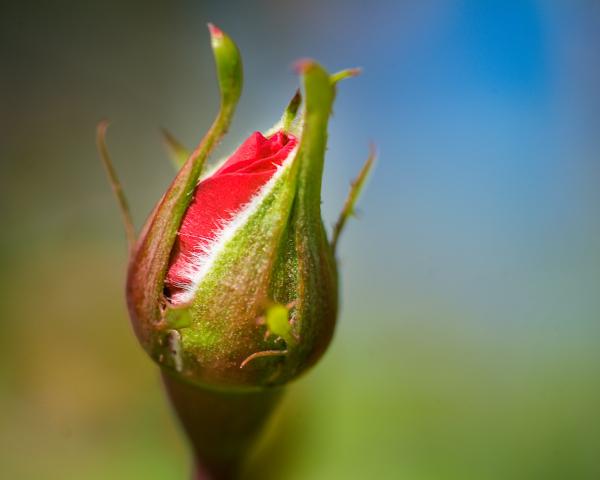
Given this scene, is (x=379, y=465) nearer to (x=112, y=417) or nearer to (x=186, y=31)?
(x=112, y=417)

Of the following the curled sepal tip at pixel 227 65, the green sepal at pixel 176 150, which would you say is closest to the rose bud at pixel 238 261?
the curled sepal tip at pixel 227 65

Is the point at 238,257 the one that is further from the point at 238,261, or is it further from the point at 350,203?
the point at 350,203

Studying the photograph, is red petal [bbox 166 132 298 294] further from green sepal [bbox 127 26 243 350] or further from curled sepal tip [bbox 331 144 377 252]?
curled sepal tip [bbox 331 144 377 252]

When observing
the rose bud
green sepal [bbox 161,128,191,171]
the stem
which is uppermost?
green sepal [bbox 161,128,191,171]

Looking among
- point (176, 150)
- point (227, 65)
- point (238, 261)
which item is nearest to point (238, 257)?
A: point (238, 261)

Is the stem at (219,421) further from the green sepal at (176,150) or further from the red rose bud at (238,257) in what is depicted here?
the green sepal at (176,150)

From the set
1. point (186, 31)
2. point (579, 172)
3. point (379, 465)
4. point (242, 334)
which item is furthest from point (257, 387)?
point (186, 31)

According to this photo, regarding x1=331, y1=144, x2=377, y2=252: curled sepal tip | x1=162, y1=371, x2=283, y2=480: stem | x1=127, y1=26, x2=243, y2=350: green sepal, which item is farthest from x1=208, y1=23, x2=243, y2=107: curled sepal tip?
x1=162, y1=371, x2=283, y2=480: stem
